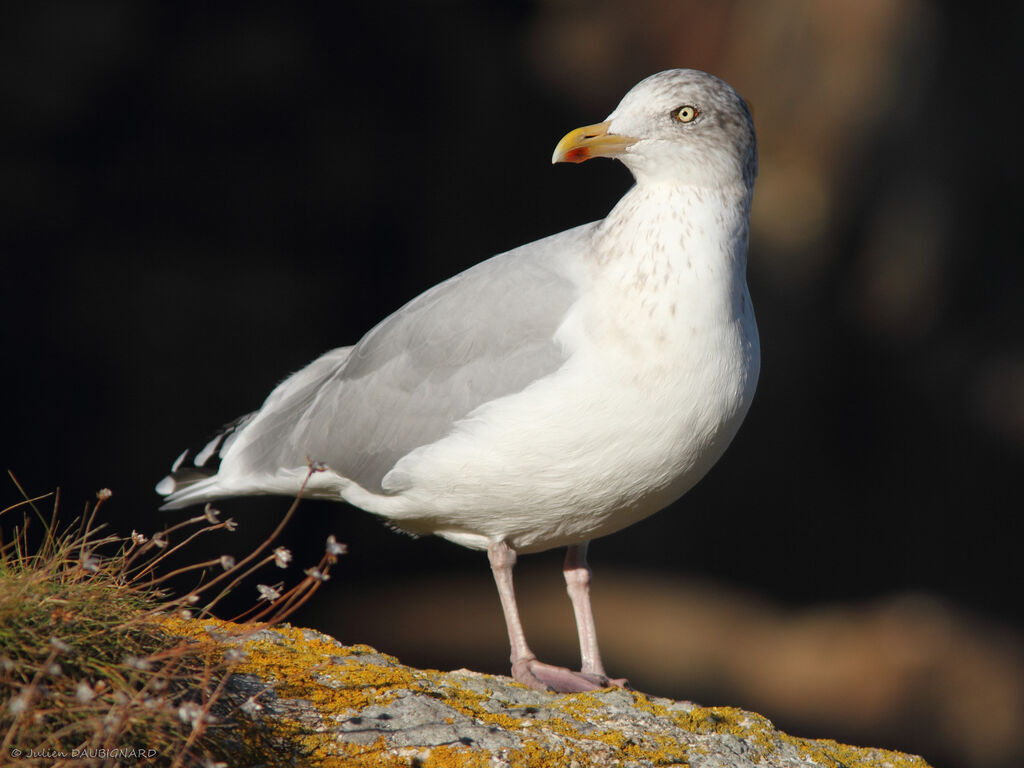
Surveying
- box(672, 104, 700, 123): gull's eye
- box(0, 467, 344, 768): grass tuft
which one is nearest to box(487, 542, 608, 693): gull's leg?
box(0, 467, 344, 768): grass tuft

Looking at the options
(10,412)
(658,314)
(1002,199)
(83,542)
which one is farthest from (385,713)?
(1002,199)

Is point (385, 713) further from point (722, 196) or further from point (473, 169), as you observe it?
point (473, 169)

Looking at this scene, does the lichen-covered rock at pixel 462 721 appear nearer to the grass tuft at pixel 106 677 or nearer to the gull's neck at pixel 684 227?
the grass tuft at pixel 106 677

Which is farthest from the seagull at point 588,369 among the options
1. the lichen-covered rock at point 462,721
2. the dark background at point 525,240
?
the dark background at point 525,240

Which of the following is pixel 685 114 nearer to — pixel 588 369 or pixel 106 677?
pixel 588 369

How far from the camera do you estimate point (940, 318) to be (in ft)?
27.4

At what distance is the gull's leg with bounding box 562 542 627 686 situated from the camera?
330 cm

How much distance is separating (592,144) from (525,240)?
600 centimetres

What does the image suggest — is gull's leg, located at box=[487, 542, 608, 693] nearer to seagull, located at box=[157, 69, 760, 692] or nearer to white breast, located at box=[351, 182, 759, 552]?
seagull, located at box=[157, 69, 760, 692]

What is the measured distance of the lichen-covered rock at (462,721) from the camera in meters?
2.09

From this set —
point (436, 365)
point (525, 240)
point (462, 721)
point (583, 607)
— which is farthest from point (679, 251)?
point (525, 240)

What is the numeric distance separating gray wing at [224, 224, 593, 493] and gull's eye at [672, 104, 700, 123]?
0.43 metres

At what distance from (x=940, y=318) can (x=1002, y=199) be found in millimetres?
968

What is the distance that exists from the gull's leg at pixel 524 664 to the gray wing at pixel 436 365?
1.34 feet
